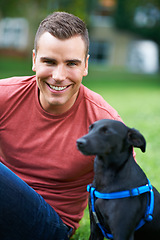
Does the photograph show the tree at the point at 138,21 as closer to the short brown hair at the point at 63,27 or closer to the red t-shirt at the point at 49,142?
the short brown hair at the point at 63,27

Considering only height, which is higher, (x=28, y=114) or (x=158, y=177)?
(x=28, y=114)

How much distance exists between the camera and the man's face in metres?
2.98

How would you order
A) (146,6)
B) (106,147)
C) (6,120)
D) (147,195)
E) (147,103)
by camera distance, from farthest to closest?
(146,6) → (147,103) → (6,120) → (147,195) → (106,147)

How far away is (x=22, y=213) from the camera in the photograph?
2.94 m

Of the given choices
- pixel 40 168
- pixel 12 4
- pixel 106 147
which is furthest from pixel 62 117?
pixel 12 4

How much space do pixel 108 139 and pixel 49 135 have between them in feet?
2.33

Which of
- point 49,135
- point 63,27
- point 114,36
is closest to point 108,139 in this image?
point 49,135

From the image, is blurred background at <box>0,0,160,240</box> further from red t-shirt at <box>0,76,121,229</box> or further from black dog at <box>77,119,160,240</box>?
black dog at <box>77,119,160,240</box>

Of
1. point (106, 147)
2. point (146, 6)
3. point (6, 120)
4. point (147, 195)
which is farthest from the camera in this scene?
point (146, 6)

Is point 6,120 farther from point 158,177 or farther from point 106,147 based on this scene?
point 158,177

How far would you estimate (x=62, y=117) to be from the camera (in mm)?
3221

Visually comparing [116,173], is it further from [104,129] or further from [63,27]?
[63,27]

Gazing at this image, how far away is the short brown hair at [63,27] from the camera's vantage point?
297cm

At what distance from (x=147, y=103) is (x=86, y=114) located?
11856mm
